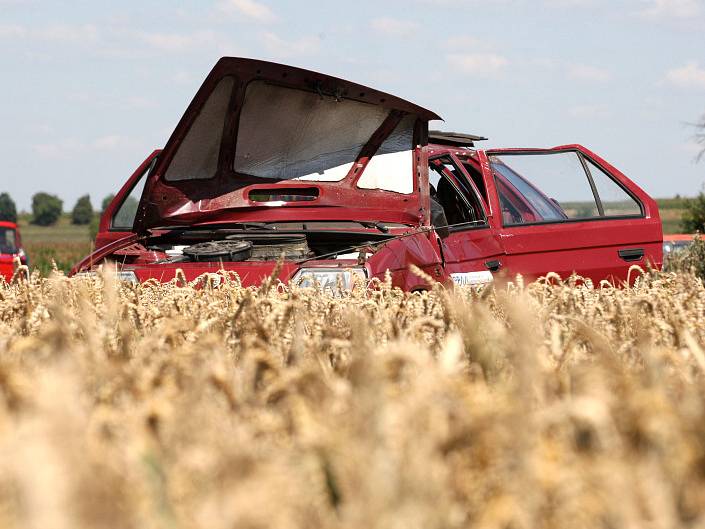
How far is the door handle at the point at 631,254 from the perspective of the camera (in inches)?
303

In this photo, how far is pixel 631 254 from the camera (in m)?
7.71

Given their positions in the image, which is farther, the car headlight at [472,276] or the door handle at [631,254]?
the door handle at [631,254]

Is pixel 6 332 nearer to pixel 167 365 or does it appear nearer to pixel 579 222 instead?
pixel 167 365

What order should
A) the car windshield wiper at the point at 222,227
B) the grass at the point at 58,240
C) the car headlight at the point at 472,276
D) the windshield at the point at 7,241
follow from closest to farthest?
1. the car headlight at the point at 472,276
2. the car windshield wiper at the point at 222,227
3. the windshield at the point at 7,241
4. the grass at the point at 58,240

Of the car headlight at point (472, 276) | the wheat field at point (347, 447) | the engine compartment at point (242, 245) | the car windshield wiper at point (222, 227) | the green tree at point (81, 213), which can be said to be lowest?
the wheat field at point (347, 447)

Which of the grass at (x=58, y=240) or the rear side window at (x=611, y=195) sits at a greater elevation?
the grass at (x=58, y=240)

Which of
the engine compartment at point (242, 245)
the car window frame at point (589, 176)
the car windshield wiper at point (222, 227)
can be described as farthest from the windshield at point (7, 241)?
the car window frame at point (589, 176)

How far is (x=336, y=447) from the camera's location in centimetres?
140

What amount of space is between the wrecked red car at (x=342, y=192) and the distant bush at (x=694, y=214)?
34.2 metres

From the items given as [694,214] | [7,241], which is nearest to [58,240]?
[694,214]

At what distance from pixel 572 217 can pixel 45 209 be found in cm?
14063

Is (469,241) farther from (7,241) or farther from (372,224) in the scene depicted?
(7,241)

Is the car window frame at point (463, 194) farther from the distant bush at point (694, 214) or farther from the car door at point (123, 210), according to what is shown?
the distant bush at point (694, 214)

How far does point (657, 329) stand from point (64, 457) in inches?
81.9
